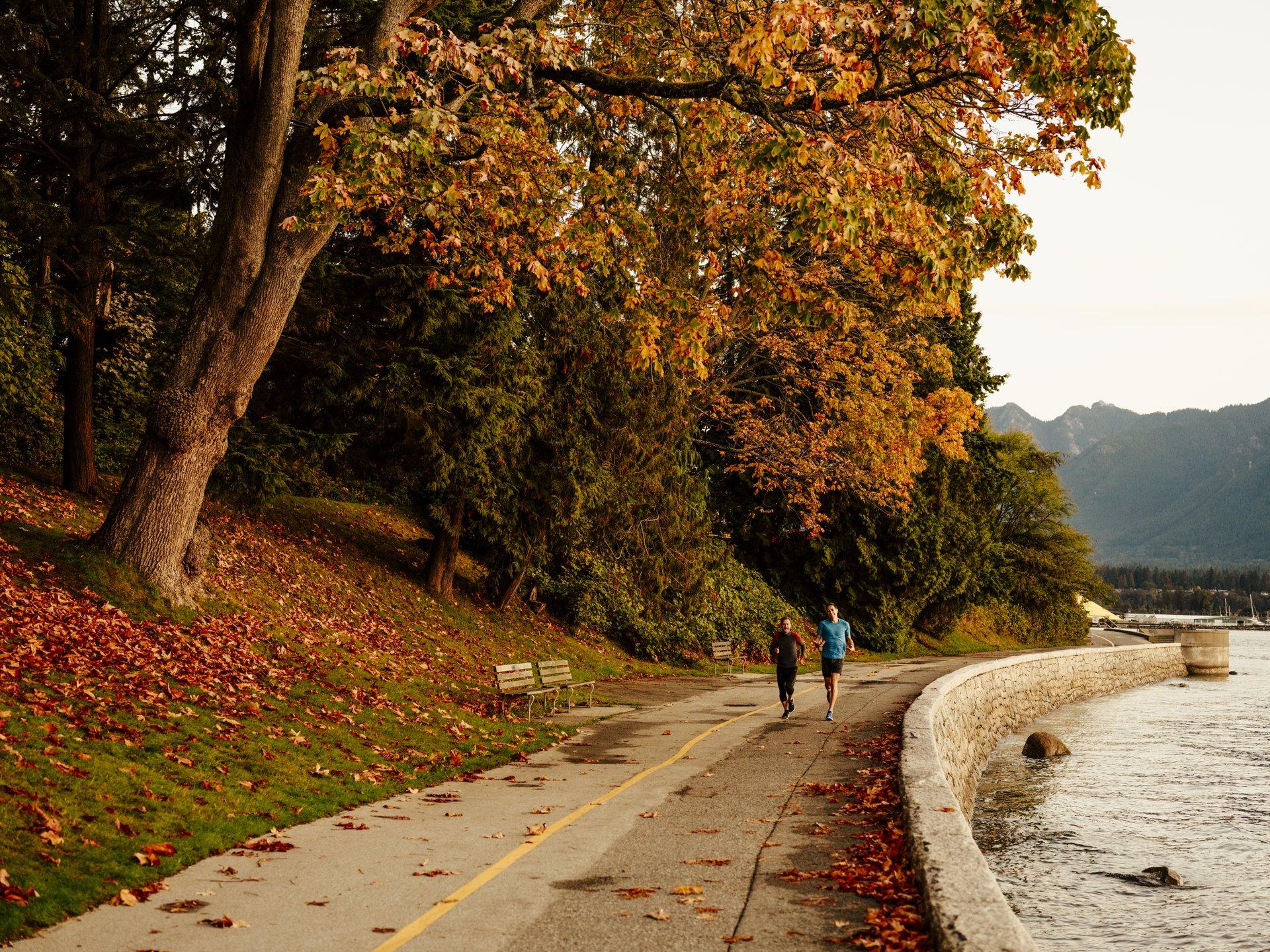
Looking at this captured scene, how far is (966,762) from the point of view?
1714 cm

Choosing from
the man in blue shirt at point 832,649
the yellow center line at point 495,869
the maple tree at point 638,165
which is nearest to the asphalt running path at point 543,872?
the yellow center line at point 495,869

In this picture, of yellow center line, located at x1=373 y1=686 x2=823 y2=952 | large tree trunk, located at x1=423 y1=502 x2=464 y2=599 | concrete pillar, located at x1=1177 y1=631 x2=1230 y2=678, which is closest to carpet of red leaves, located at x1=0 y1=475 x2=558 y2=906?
yellow center line, located at x1=373 y1=686 x2=823 y2=952

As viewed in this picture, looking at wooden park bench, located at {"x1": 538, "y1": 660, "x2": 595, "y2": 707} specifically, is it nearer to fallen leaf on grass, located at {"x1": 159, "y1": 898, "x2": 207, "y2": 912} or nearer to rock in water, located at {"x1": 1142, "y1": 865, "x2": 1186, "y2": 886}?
rock in water, located at {"x1": 1142, "y1": 865, "x2": 1186, "y2": 886}

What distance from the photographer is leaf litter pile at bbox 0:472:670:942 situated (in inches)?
262

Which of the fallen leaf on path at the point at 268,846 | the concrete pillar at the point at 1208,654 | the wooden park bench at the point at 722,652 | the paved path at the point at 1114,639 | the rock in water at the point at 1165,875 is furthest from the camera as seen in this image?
the paved path at the point at 1114,639

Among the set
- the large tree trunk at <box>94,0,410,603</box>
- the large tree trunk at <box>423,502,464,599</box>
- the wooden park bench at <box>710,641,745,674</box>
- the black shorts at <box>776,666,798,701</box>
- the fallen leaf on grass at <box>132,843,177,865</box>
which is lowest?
the wooden park bench at <box>710,641,745,674</box>

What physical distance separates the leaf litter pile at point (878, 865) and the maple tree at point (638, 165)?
5397 mm

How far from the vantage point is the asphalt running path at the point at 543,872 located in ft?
18.0

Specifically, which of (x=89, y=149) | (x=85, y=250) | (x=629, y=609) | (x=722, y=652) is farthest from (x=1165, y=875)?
(x=89, y=149)

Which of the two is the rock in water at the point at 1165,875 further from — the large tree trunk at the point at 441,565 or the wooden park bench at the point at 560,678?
the large tree trunk at the point at 441,565

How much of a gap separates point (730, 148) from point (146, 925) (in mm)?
11728

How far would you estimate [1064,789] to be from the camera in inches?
715

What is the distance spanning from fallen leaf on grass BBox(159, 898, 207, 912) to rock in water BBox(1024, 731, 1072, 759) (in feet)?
64.9

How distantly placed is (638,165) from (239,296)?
5.93 meters
